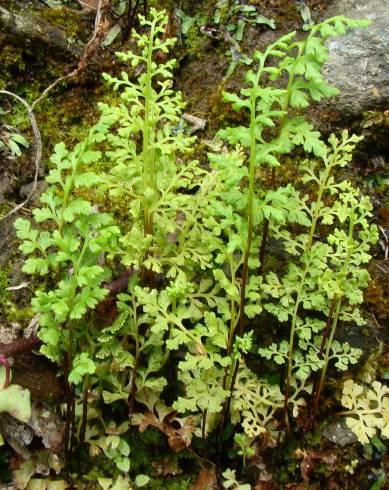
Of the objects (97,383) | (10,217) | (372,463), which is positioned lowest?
(372,463)

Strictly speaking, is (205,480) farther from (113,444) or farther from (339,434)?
(339,434)

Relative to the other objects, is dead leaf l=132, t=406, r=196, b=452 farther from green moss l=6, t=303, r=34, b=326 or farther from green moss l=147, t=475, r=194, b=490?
green moss l=6, t=303, r=34, b=326

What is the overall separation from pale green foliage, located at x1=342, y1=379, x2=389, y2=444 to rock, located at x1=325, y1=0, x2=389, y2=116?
2.16 meters

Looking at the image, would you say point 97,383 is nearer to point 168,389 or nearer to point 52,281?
point 168,389

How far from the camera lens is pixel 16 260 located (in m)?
3.66

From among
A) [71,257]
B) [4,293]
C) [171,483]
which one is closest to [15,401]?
[4,293]

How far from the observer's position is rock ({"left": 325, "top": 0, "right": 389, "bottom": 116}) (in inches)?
163

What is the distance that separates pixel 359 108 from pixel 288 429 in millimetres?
2527

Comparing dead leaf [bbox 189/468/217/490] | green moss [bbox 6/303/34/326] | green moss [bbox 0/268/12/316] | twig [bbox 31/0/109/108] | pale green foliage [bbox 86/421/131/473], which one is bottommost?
dead leaf [bbox 189/468/217/490]

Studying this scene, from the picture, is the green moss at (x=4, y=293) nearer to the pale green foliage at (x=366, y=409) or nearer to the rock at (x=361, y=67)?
the pale green foliage at (x=366, y=409)

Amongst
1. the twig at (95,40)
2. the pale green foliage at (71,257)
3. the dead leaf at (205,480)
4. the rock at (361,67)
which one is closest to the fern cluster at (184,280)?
the pale green foliage at (71,257)

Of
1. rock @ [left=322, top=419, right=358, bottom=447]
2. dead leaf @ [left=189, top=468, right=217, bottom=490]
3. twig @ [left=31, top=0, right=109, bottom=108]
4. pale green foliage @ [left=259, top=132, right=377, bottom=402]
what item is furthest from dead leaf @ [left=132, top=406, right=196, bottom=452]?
twig @ [left=31, top=0, right=109, bottom=108]

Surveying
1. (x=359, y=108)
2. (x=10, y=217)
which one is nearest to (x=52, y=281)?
(x=10, y=217)

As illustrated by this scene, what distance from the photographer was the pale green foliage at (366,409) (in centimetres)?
312
